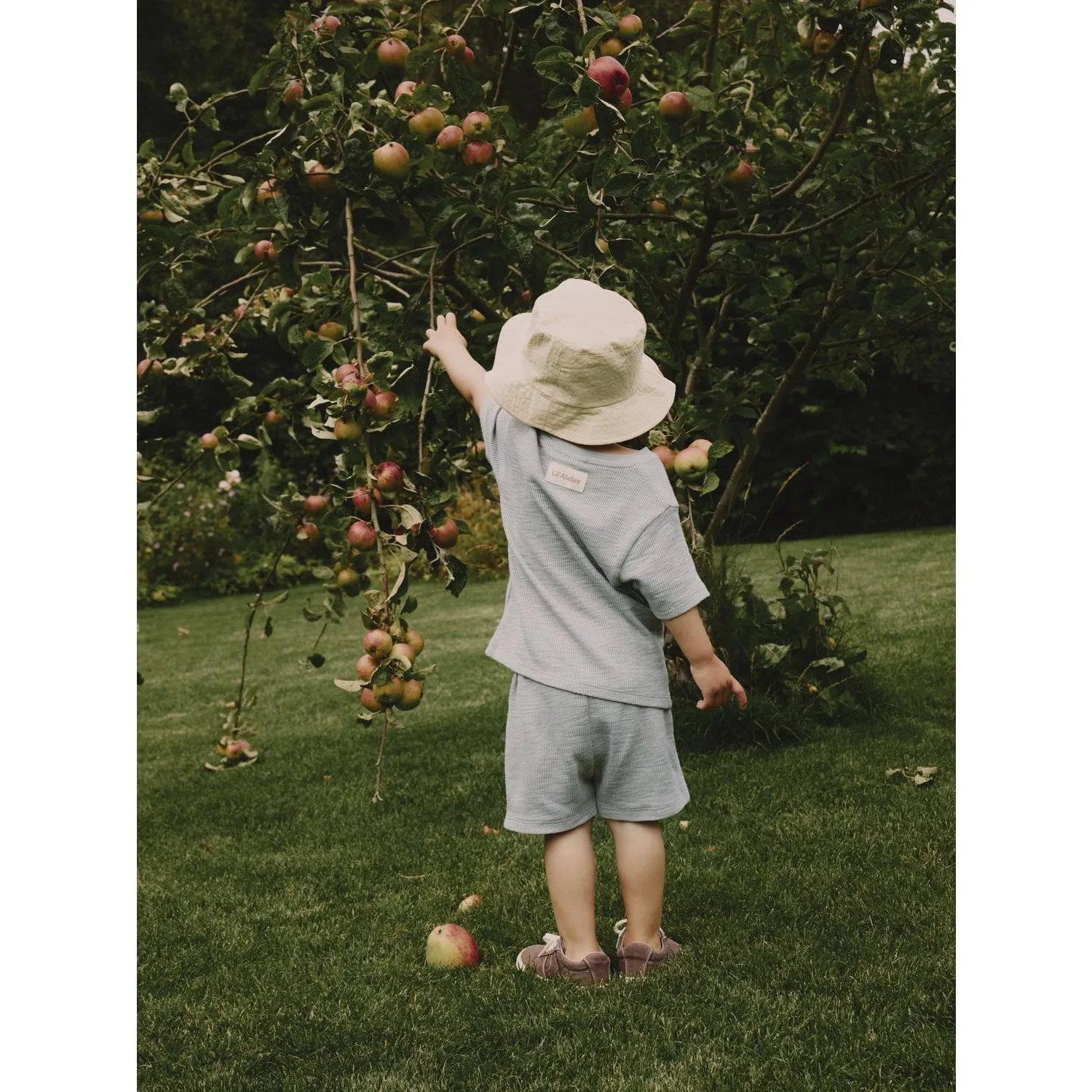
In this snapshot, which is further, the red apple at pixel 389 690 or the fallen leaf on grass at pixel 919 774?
the fallen leaf on grass at pixel 919 774

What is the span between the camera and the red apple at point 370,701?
1.82 meters

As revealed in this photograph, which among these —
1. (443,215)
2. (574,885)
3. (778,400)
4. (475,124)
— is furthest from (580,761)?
(778,400)

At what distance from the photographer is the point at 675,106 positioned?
6.79 feet

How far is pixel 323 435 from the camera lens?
181cm

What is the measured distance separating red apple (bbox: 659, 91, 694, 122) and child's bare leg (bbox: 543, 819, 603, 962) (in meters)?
1.33

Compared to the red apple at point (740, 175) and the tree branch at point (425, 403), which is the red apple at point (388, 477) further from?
the red apple at point (740, 175)

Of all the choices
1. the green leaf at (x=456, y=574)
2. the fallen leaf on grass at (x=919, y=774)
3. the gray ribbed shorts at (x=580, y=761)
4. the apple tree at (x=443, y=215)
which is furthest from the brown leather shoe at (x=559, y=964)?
the fallen leaf on grass at (x=919, y=774)

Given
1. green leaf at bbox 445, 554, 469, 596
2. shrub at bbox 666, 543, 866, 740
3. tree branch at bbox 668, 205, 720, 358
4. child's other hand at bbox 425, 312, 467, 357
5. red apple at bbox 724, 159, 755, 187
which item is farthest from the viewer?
shrub at bbox 666, 543, 866, 740

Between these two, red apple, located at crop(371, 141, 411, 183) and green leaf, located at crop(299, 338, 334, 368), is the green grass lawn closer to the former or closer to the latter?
green leaf, located at crop(299, 338, 334, 368)

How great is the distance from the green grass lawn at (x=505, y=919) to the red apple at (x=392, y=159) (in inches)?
57.7

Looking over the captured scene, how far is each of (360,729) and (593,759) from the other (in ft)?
7.77

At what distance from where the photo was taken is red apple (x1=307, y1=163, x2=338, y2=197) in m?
1.94

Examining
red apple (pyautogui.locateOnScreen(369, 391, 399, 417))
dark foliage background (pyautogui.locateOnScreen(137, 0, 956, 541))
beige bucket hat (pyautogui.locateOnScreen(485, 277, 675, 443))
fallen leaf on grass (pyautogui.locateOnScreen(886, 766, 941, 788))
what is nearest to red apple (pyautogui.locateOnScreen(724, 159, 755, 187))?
beige bucket hat (pyautogui.locateOnScreen(485, 277, 675, 443))
